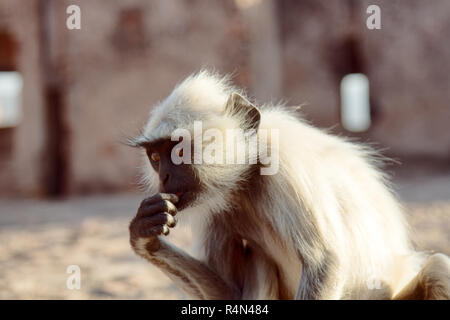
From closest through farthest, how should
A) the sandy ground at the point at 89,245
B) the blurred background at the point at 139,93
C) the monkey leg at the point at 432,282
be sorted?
the monkey leg at the point at 432,282 < the sandy ground at the point at 89,245 < the blurred background at the point at 139,93

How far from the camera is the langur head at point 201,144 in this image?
2463 millimetres

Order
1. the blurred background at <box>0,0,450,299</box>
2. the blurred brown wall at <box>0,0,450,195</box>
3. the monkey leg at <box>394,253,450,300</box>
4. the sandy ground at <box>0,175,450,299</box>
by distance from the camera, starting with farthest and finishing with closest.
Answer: the blurred brown wall at <box>0,0,450,195</box>
the blurred background at <box>0,0,450,299</box>
the sandy ground at <box>0,175,450,299</box>
the monkey leg at <box>394,253,450,300</box>

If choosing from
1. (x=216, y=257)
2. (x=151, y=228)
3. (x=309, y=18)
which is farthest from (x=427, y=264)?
(x=309, y=18)

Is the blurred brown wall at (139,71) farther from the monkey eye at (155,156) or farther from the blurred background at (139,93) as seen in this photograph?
the monkey eye at (155,156)

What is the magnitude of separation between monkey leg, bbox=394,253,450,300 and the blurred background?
6.53ft

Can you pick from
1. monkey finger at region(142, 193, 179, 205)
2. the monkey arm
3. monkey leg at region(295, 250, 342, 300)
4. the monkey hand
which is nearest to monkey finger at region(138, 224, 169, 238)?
the monkey hand

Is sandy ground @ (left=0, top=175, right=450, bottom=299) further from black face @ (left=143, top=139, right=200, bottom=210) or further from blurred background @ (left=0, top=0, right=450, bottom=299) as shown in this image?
black face @ (left=143, top=139, right=200, bottom=210)

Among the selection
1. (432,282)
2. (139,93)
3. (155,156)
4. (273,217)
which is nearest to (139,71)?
(139,93)

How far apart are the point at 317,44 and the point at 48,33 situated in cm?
680

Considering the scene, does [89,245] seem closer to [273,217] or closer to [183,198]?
[183,198]

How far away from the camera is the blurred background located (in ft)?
18.1

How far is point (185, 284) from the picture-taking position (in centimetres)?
273

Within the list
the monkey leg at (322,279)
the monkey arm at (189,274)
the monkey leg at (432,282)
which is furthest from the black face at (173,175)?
the monkey leg at (432,282)
